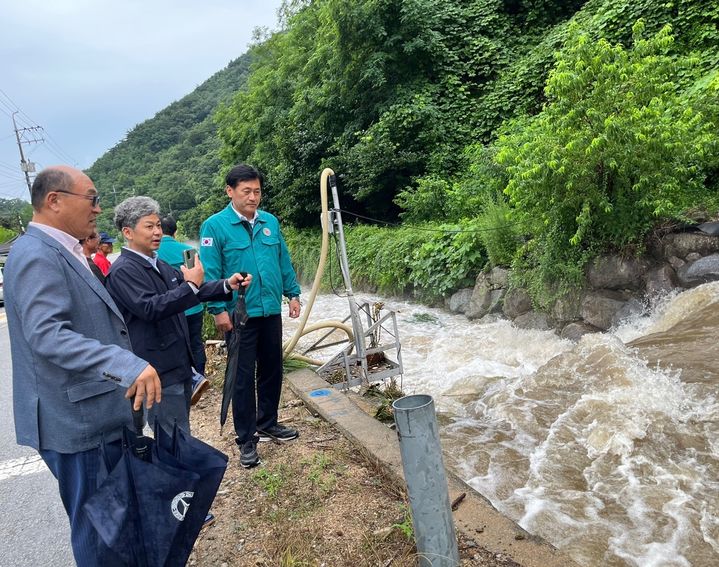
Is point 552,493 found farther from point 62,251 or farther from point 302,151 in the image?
point 302,151

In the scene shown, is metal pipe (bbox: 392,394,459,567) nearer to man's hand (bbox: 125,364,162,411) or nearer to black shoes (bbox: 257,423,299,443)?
man's hand (bbox: 125,364,162,411)

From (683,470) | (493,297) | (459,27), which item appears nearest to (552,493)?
(683,470)

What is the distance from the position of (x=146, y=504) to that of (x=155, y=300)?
109 cm

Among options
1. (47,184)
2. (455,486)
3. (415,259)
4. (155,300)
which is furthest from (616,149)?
(47,184)

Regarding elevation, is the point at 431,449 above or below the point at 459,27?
below

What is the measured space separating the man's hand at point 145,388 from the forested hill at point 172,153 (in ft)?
157

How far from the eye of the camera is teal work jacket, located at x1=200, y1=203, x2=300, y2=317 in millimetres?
3541

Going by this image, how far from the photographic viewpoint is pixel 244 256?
3.59m

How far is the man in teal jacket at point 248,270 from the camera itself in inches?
140

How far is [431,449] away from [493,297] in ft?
23.0

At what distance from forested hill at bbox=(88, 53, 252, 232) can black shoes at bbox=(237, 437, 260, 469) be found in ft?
152

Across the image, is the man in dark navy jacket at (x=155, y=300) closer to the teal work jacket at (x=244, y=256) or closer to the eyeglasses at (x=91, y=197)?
the teal work jacket at (x=244, y=256)

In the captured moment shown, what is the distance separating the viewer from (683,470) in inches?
150

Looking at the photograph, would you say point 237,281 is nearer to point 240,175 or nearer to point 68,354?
A: point 240,175
